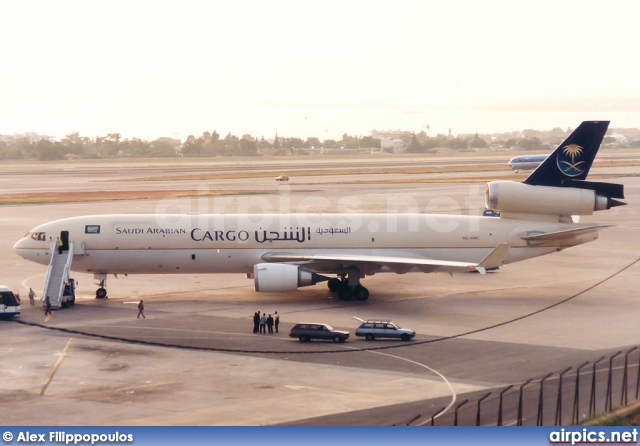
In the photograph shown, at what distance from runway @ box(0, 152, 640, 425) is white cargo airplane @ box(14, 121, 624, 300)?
7.21 feet

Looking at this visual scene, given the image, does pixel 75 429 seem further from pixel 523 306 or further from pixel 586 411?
pixel 523 306

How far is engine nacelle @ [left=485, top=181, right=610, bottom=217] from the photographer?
5172 cm

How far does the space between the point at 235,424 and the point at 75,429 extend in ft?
16.3

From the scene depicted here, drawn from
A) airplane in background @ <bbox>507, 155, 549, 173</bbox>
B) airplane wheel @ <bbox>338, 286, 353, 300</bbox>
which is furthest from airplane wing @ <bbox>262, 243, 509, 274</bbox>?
airplane in background @ <bbox>507, 155, 549, 173</bbox>

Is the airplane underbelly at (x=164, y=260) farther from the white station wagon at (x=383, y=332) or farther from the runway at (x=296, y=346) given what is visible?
the white station wagon at (x=383, y=332)

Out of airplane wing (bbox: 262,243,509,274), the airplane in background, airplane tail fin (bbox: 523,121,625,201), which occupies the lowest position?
airplane wing (bbox: 262,243,509,274)

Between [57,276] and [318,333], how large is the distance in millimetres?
18487

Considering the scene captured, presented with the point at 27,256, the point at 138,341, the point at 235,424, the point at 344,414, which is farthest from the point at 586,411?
the point at 27,256

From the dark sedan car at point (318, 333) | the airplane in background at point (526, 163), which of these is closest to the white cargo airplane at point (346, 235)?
the dark sedan car at point (318, 333)

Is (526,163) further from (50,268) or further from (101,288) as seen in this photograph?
(50,268)

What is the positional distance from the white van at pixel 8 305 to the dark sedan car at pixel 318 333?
15817 mm

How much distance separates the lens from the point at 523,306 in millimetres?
48156

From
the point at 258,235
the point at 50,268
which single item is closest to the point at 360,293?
the point at 258,235

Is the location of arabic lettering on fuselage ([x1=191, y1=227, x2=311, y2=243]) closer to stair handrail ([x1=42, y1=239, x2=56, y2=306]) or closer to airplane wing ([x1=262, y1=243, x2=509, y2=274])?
airplane wing ([x1=262, y1=243, x2=509, y2=274])
